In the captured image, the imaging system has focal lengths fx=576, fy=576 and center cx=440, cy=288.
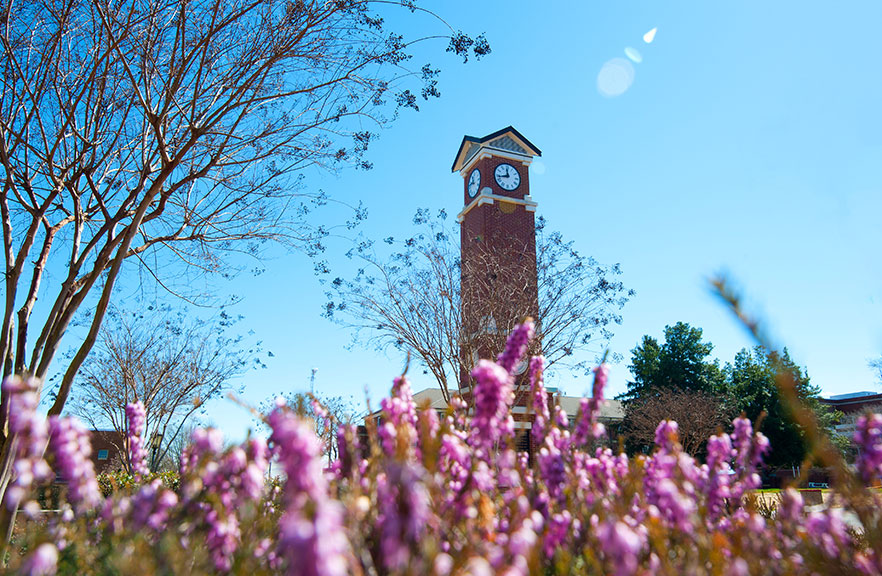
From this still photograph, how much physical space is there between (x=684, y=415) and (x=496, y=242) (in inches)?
636

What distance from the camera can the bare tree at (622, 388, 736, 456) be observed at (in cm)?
3000

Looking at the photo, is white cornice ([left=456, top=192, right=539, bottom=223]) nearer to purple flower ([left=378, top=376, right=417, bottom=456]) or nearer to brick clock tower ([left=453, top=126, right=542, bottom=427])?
brick clock tower ([left=453, top=126, right=542, bottom=427])

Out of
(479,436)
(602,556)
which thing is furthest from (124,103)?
(602,556)

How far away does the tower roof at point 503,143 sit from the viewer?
3009 cm

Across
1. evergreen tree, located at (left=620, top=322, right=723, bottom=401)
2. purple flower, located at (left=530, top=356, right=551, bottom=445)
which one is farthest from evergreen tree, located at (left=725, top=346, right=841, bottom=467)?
purple flower, located at (left=530, top=356, right=551, bottom=445)

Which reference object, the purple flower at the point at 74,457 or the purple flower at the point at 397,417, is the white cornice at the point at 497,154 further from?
the purple flower at the point at 74,457

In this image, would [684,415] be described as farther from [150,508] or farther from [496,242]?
[150,508]

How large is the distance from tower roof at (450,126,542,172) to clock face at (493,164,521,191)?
3.24ft

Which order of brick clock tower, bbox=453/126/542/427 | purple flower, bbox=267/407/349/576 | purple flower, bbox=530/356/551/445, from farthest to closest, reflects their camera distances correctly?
brick clock tower, bbox=453/126/542/427, purple flower, bbox=530/356/551/445, purple flower, bbox=267/407/349/576

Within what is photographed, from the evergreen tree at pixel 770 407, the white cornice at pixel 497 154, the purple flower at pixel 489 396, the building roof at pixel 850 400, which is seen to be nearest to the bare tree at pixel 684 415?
the evergreen tree at pixel 770 407

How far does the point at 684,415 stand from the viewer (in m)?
30.2

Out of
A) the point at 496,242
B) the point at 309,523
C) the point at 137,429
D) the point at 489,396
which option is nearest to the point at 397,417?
the point at 489,396

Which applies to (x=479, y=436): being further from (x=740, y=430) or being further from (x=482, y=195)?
(x=482, y=195)

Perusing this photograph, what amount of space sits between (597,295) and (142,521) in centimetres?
1579
